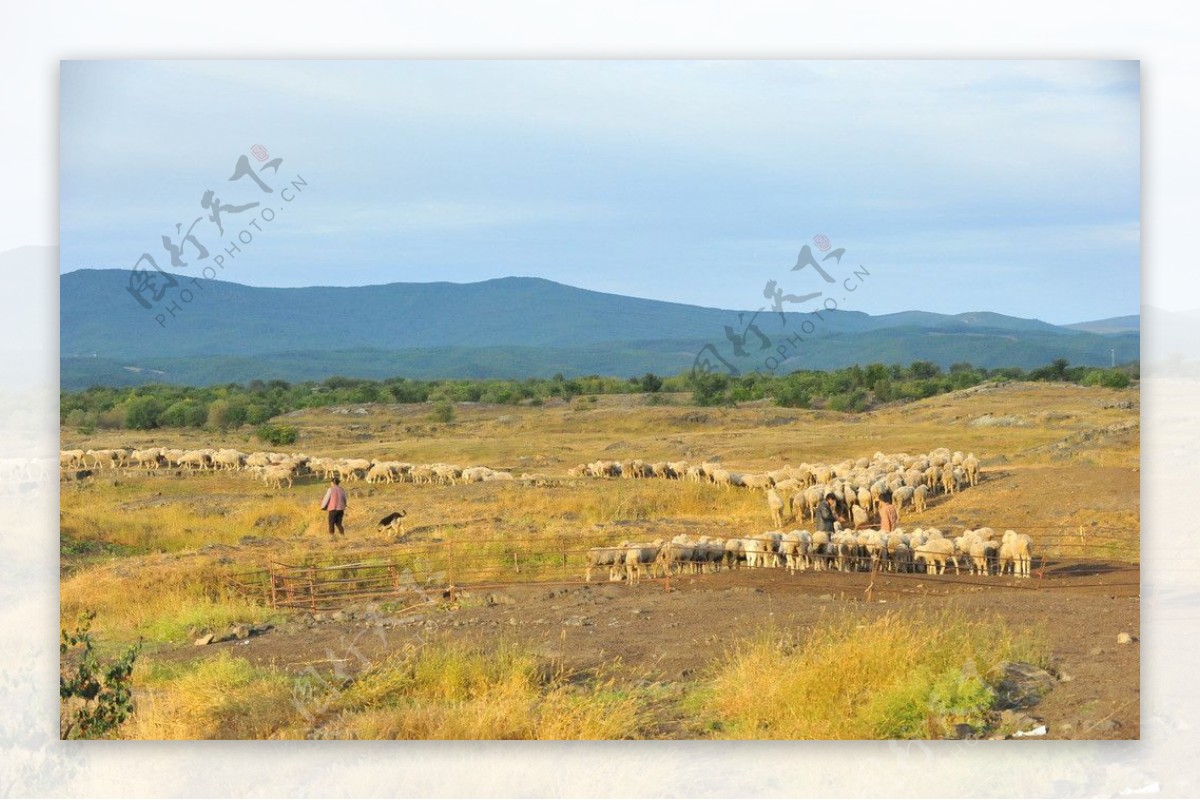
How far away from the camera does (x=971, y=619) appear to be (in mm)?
12258

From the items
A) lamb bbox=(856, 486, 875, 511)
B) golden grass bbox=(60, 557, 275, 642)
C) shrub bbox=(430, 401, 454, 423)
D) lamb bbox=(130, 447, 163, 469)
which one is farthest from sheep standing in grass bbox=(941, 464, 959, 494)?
lamb bbox=(130, 447, 163, 469)

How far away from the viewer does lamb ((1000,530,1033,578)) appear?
1527 cm

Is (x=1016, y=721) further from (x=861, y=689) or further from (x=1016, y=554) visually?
(x=1016, y=554)

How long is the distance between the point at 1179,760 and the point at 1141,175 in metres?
4.95

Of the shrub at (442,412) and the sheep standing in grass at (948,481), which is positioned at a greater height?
the shrub at (442,412)

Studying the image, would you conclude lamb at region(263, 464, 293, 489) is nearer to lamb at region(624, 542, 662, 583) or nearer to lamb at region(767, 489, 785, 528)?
lamb at region(767, 489, 785, 528)

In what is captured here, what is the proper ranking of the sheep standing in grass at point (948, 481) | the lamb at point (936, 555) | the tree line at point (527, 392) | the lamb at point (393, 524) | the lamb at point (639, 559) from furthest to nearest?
1. the tree line at point (527, 392)
2. the sheep standing in grass at point (948, 481)
3. the lamb at point (393, 524)
4. the lamb at point (936, 555)
5. the lamb at point (639, 559)

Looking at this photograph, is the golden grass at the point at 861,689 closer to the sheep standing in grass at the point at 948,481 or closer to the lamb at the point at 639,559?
the lamb at the point at 639,559

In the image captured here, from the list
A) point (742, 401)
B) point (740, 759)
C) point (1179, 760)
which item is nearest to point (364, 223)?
point (740, 759)

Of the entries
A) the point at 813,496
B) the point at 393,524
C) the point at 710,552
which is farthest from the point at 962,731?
the point at 813,496

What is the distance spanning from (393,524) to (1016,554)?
881 centimetres

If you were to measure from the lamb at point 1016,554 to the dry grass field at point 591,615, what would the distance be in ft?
0.83

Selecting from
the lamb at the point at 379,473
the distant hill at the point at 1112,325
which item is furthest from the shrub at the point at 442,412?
the distant hill at the point at 1112,325

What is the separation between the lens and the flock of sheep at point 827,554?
15445mm
